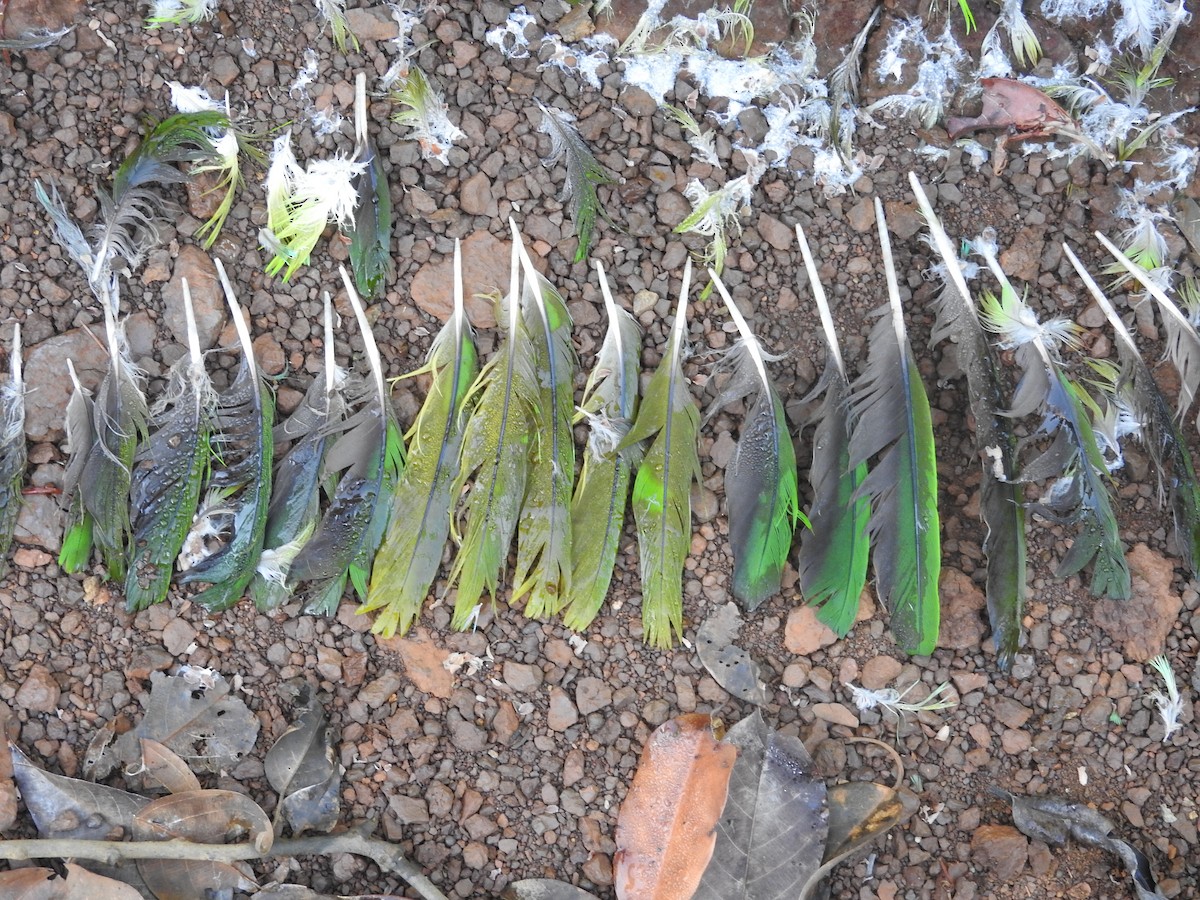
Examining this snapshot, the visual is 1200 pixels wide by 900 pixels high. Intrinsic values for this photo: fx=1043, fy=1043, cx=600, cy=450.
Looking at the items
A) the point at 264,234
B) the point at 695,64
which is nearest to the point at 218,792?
the point at 264,234

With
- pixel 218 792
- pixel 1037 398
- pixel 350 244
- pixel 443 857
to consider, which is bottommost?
pixel 443 857

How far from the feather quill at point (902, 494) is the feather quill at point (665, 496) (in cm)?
37

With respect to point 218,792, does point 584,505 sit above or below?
above

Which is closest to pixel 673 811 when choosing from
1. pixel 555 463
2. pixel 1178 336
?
pixel 555 463

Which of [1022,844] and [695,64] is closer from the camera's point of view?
[1022,844]

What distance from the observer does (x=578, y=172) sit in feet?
7.83

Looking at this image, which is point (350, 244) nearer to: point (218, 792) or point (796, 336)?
point (796, 336)

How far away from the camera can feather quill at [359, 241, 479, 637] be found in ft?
7.57

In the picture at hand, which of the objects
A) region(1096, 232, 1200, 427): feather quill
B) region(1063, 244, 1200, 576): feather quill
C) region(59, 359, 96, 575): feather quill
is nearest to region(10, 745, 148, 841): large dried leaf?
region(59, 359, 96, 575): feather quill

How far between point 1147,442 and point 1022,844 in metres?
0.94

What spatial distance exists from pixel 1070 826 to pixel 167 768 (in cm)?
200

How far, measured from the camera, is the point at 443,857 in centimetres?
235

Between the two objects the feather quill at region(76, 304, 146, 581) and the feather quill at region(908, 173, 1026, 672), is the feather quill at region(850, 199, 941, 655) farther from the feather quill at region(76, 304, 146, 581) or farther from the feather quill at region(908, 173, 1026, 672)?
the feather quill at region(76, 304, 146, 581)

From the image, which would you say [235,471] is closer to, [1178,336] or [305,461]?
[305,461]
